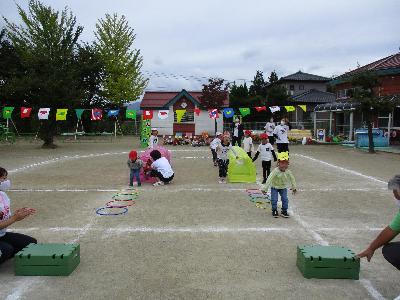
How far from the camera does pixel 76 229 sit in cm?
739

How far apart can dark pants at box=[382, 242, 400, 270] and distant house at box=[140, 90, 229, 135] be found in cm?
3340

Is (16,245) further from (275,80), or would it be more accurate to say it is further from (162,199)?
(275,80)

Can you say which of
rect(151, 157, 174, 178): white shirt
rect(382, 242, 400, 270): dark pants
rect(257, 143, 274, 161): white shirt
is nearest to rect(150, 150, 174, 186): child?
rect(151, 157, 174, 178): white shirt

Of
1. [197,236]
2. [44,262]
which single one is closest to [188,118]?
[197,236]

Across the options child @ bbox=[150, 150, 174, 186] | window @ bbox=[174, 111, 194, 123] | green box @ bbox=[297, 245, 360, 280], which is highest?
window @ bbox=[174, 111, 194, 123]

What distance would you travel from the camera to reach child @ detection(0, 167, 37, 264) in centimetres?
530

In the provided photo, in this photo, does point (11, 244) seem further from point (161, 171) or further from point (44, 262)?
point (161, 171)

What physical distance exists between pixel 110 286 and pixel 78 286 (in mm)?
406

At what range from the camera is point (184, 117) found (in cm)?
3869

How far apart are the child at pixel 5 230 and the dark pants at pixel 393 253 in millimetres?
4641

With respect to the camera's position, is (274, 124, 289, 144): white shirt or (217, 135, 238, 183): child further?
(274, 124, 289, 144): white shirt

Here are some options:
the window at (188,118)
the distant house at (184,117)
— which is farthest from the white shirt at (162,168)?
the window at (188,118)

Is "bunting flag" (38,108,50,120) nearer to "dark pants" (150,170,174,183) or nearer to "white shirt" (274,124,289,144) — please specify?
"dark pants" (150,170,174,183)

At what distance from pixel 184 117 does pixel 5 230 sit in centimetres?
3341
